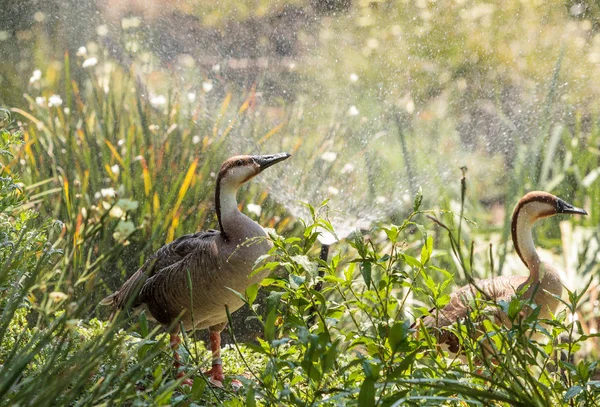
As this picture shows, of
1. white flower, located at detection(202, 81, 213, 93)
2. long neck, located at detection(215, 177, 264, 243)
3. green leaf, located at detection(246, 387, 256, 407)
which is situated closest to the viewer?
green leaf, located at detection(246, 387, 256, 407)

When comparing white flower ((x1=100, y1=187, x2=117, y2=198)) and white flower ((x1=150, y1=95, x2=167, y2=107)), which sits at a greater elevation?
white flower ((x1=100, y1=187, x2=117, y2=198))

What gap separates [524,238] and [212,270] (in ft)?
5.56

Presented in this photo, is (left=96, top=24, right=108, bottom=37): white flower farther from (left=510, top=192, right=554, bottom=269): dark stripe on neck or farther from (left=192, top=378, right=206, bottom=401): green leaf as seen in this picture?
(left=192, top=378, right=206, bottom=401): green leaf

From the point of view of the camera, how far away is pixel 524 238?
173 inches

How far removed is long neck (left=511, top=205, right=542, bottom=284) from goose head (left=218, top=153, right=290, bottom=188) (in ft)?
4.31

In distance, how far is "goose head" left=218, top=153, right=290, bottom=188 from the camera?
13.0ft

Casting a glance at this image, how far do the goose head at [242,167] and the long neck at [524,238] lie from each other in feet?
4.31

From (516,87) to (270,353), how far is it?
6.62m

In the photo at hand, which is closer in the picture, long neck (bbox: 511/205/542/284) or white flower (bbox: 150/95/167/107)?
long neck (bbox: 511/205/542/284)

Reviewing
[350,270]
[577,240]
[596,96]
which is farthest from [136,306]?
[596,96]

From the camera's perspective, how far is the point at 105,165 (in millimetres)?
5488

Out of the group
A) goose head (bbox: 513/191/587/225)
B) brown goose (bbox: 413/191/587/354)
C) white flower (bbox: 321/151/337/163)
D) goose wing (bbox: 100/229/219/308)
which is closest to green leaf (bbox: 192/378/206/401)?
goose wing (bbox: 100/229/219/308)

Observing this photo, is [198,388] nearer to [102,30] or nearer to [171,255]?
[171,255]

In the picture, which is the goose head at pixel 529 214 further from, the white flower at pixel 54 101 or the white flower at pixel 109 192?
the white flower at pixel 54 101
